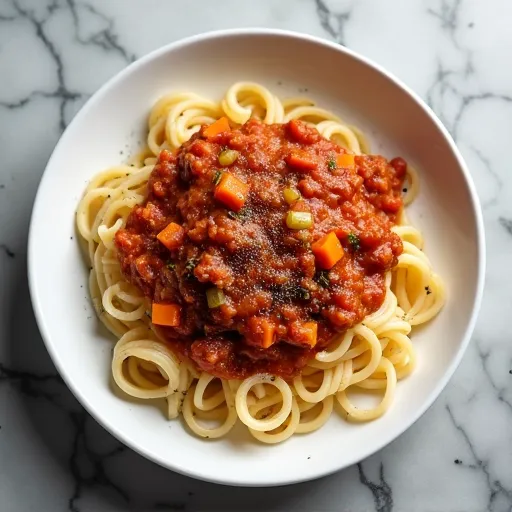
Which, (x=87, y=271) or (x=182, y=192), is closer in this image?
(x=182, y=192)

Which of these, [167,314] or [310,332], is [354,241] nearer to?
[310,332]

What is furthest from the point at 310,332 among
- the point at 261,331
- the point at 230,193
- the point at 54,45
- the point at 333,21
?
the point at 54,45

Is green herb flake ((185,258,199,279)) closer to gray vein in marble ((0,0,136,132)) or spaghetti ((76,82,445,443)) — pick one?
spaghetti ((76,82,445,443))

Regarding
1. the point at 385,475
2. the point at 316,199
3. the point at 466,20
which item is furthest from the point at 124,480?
the point at 466,20

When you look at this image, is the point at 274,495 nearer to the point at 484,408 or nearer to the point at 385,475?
the point at 385,475

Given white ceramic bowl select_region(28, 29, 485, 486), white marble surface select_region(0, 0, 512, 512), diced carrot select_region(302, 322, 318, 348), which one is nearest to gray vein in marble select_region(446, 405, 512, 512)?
white marble surface select_region(0, 0, 512, 512)

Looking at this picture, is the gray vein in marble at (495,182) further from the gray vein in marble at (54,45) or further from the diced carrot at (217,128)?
the gray vein in marble at (54,45)

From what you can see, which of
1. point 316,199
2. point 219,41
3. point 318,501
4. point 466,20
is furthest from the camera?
point 466,20
